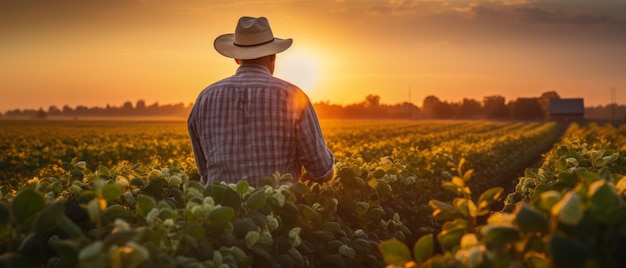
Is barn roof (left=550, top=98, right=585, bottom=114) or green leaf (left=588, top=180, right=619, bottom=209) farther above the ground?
green leaf (left=588, top=180, right=619, bottom=209)

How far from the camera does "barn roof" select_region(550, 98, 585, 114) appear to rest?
110938 millimetres

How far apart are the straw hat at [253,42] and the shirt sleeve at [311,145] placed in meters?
0.52

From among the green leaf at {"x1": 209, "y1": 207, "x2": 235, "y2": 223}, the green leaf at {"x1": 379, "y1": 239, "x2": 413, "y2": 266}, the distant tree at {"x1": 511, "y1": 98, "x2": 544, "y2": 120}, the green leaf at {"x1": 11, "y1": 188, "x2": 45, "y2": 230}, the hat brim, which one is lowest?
the distant tree at {"x1": 511, "y1": 98, "x2": 544, "y2": 120}

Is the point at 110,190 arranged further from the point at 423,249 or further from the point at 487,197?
the point at 487,197

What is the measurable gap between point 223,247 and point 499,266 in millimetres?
1277

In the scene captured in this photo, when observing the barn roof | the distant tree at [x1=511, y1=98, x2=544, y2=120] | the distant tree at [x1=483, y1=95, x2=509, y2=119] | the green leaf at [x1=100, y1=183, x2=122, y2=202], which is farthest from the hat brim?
the distant tree at [x1=483, y1=95, x2=509, y2=119]

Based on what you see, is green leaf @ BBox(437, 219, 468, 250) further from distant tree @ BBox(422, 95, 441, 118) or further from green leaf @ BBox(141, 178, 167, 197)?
distant tree @ BBox(422, 95, 441, 118)

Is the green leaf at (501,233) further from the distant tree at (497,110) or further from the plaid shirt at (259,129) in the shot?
the distant tree at (497,110)

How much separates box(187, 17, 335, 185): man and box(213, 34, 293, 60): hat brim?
142 millimetres

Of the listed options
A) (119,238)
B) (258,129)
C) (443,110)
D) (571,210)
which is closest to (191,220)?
(119,238)

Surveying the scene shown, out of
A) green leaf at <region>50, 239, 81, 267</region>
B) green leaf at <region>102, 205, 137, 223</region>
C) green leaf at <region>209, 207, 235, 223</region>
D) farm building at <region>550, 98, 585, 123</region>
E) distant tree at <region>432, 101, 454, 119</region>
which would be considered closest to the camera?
green leaf at <region>50, 239, 81, 267</region>

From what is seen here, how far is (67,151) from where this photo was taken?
67.5 ft

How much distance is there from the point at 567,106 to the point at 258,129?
115276 mm

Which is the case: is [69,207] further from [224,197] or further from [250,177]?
[250,177]
